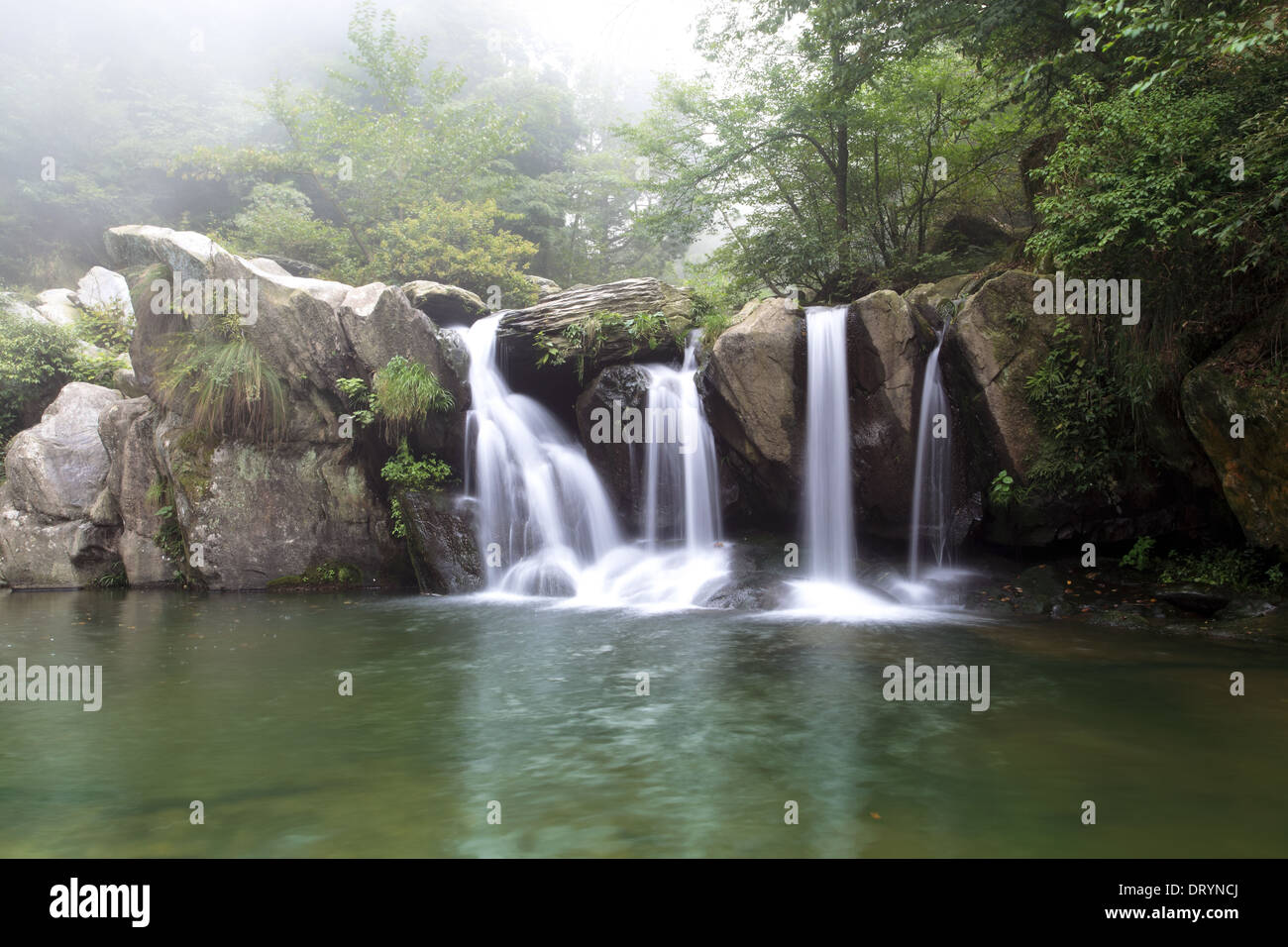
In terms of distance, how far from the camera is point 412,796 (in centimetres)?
424

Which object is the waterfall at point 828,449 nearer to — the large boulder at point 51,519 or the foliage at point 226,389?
the foliage at point 226,389

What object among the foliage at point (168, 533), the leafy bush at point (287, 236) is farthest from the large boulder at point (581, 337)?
the leafy bush at point (287, 236)

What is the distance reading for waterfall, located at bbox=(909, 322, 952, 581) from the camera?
1107 cm

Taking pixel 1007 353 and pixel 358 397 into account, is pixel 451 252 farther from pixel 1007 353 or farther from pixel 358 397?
pixel 1007 353

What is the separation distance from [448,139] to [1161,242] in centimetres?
1998

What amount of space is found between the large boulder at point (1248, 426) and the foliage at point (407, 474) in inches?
425

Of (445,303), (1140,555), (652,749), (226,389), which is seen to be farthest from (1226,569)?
(226,389)

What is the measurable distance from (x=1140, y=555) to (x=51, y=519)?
1767 centimetres

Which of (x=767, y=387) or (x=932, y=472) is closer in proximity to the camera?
(x=932, y=472)

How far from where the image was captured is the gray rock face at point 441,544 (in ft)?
41.7

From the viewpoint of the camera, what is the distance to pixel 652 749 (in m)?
5.06

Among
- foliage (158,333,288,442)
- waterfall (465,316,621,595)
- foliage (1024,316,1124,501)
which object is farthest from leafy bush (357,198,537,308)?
foliage (1024,316,1124,501)

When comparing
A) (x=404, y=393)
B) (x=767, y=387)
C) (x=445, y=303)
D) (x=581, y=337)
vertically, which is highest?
(x=445, y=303)
